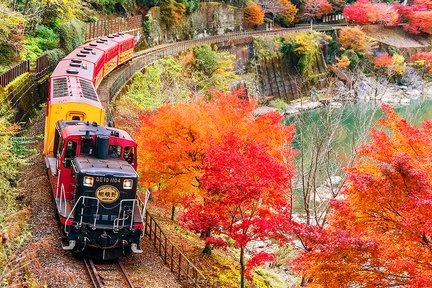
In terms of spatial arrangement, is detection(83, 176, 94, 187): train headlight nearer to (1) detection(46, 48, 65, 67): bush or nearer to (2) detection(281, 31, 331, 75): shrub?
Result: (1) detection(46, 48, 65, 67): bush

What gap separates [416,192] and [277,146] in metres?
9.93

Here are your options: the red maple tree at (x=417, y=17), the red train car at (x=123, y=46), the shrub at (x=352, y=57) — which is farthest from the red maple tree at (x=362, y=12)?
the red train car at (x=123, y=46)

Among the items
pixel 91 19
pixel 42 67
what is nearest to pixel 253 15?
pixel 91 19

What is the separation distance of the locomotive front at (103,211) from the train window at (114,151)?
878 millimetres

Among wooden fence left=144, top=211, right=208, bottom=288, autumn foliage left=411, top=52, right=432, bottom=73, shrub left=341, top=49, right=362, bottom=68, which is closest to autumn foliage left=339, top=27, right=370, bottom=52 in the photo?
shrub left=341, top=49, right=362, bottom=68

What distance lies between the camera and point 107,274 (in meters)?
16.4

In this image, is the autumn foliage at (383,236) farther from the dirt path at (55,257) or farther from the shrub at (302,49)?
the shrub at (302,49)

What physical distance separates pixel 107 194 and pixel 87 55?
1866cm

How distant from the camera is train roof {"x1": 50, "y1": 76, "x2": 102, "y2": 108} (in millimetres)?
21422

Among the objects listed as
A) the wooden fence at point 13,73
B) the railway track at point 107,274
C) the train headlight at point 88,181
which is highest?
the wooden fence at point 13,73

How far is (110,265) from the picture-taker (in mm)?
17156

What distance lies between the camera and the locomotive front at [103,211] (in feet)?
53.5

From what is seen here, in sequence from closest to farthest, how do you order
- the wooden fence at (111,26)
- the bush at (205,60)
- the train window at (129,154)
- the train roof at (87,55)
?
the train window at (129,154)
the train roof at (87,55)
the wooden fence at (111,26)
the bush at (205,60)

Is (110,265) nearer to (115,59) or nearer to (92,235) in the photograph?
(92,235)
